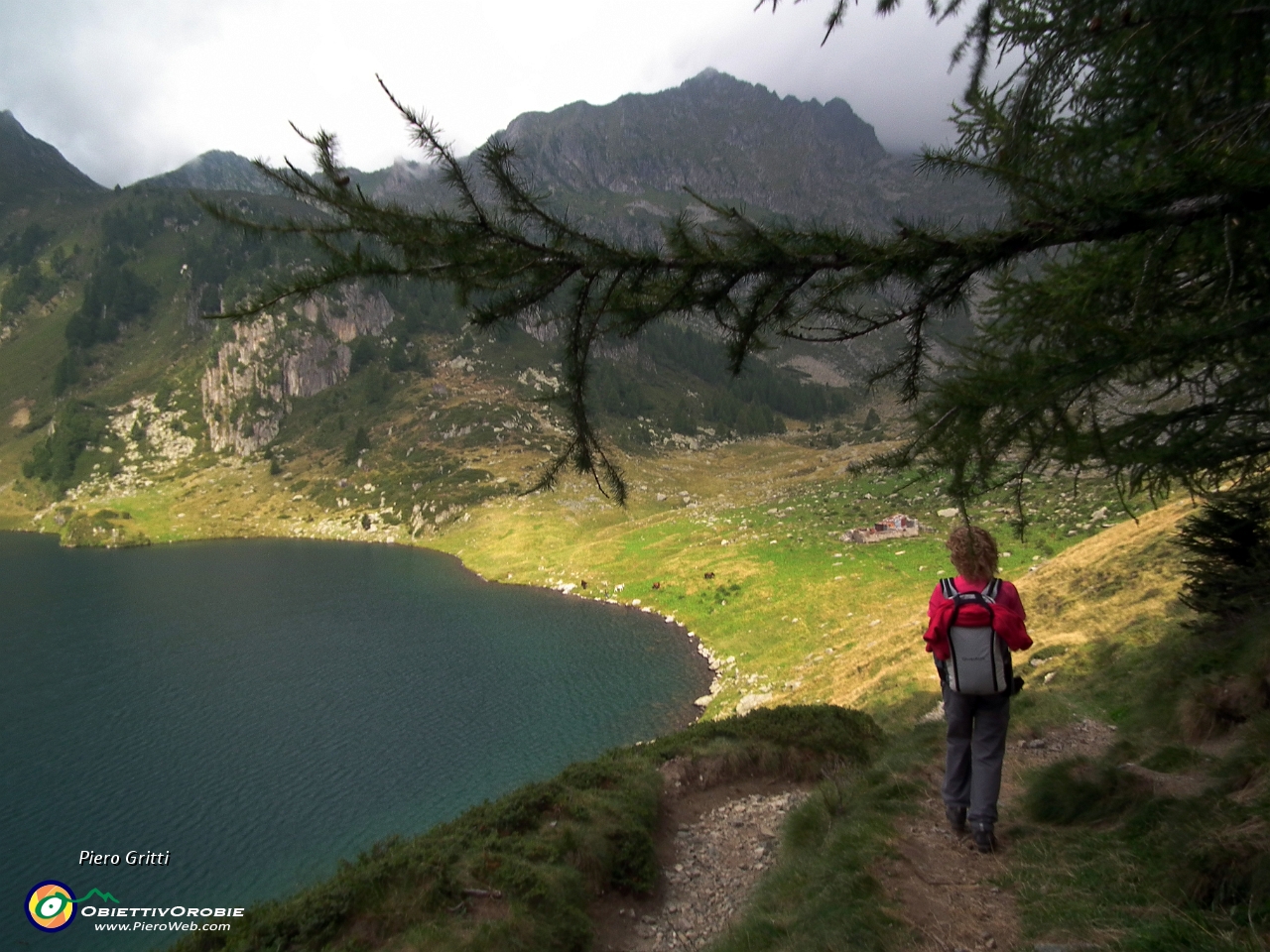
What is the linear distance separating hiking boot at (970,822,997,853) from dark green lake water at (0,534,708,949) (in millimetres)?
18435

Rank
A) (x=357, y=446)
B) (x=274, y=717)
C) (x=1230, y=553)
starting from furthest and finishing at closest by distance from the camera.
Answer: (x=357, y=446) < (x=274, y=717) < (x=1230, y=553)

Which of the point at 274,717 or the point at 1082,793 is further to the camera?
the point at 274,717

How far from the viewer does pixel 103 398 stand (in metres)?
158

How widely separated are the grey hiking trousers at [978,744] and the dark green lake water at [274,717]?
18623mm

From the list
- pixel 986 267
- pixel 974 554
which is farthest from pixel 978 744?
pixel 986 267

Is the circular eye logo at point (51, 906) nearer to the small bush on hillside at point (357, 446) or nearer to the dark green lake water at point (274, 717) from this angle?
the dark green lake water at point (274, 717)

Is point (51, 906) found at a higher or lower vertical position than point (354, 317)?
lower

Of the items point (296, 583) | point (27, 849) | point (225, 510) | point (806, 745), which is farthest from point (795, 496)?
point (225, 510)

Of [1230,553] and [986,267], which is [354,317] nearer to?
[1230,553]

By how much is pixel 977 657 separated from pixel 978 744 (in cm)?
95

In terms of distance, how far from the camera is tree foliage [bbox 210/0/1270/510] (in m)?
3.97

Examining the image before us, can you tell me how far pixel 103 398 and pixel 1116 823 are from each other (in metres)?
204

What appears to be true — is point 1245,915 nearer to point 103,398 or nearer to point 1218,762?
point 1218,762

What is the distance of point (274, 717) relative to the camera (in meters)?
33.9
